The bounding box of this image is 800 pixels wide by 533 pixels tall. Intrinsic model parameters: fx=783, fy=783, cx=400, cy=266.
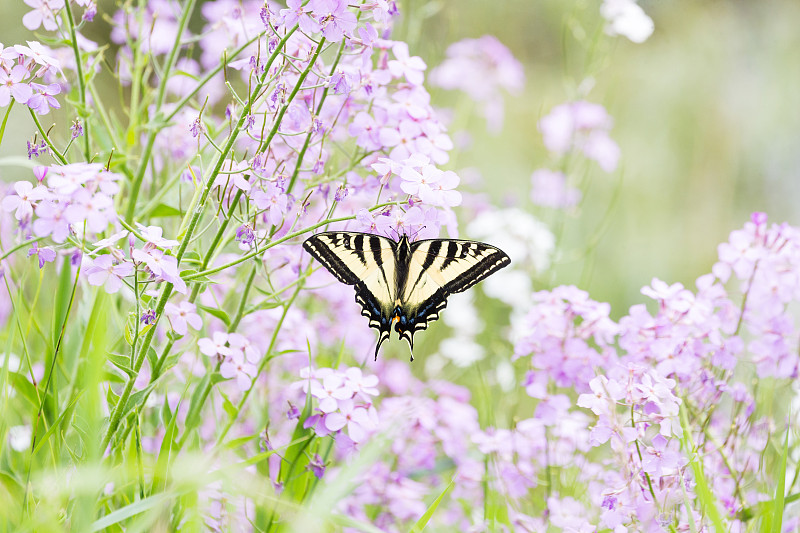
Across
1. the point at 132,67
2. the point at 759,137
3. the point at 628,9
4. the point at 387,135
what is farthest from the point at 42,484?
the point at 759,137

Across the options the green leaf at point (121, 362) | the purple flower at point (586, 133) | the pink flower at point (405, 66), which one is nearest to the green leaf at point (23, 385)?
the green leaf at point (121, 362)

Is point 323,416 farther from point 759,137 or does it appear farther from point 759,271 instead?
point 759,137

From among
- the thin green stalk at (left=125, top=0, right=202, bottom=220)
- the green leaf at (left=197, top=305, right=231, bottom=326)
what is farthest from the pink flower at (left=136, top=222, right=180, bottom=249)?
the thin green stalk at (left=125, top=0, right=202, bottom=220)

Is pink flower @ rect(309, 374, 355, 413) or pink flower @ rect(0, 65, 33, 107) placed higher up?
pink flower @ rect(0, 65, 33, 107)

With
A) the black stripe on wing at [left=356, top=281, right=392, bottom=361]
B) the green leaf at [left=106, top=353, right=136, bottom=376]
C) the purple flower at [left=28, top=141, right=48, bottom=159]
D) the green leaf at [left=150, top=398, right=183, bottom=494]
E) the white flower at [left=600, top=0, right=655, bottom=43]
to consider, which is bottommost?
the green leaf at [left=150, top=398, right=183, bottom=494]

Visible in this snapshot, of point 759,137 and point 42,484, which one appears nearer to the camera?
point 42,484

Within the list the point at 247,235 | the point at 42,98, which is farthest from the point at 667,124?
the point at 42,98

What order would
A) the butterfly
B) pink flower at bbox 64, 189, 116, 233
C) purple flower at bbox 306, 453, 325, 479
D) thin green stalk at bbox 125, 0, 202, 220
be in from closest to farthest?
pink flower at bbox 64, 189, 116, 233
purple flower at bbox 306, 453, 325, 479
thin green stalk at bbox 125, 0, 202, 220
the butterfly

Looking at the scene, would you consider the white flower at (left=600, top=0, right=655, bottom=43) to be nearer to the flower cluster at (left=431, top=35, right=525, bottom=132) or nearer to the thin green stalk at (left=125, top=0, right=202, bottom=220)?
the flower cluster at (left=431, top=35, right=525, bottom=132)
